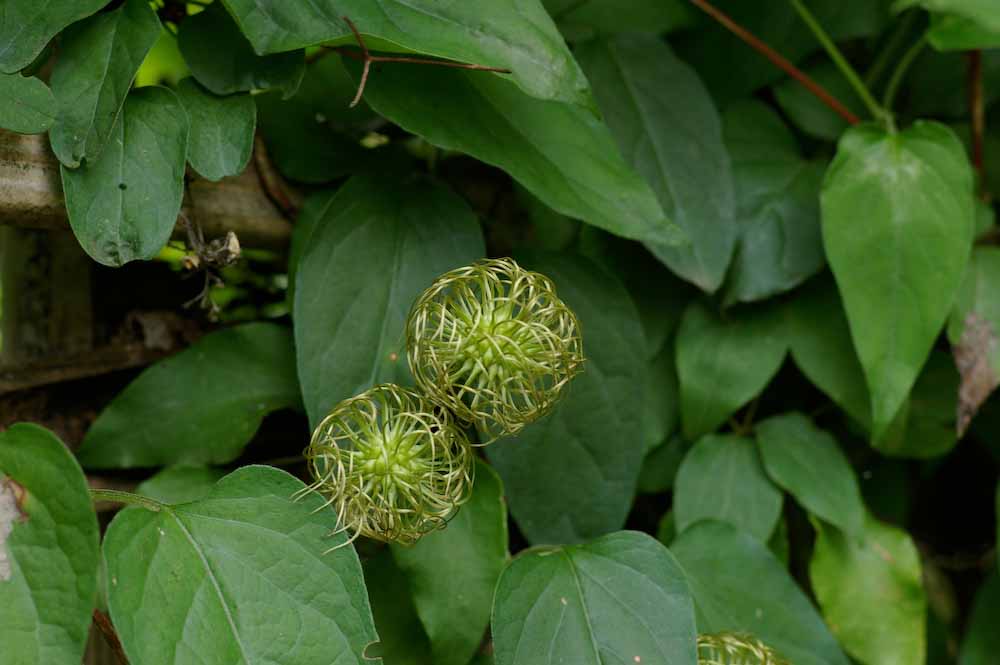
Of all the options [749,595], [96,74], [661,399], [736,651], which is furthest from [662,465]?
[96,74]

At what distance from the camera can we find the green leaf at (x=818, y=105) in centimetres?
105

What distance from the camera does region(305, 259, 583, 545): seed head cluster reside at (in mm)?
624

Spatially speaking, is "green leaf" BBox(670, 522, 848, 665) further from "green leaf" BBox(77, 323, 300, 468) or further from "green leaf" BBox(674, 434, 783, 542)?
"green leaf" BBox(77, 323, 300, 468)

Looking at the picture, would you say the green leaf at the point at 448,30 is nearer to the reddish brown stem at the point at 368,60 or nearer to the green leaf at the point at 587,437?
the reddish brown stem at the point at 368,60

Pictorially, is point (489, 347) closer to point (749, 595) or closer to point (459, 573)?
point (459, 573)

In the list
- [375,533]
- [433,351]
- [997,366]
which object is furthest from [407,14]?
[997,366]

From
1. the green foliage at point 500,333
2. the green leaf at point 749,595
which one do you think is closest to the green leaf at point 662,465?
the green foliage at point 500,333

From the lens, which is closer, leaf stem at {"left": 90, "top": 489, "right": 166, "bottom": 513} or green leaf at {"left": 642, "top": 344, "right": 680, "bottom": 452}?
leaf stem at {"left": 90, "top": 489, "right": 166, "bottom": 513}

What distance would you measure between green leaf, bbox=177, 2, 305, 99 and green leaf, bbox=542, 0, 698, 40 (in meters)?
0.32

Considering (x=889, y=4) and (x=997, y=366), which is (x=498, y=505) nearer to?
(x=997, y=366)

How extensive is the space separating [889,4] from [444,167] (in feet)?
1.74

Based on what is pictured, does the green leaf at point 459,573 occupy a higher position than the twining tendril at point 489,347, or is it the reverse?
the twining tendril at point 489,347

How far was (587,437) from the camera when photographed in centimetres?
83

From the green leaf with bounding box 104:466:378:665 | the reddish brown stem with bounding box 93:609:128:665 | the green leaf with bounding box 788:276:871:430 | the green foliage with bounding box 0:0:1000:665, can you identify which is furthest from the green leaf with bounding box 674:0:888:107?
the reddish brown stem with bounding box 93:609:128:665
